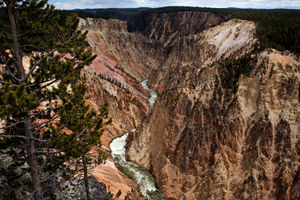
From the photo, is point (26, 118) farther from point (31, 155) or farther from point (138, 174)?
point (138, 174)

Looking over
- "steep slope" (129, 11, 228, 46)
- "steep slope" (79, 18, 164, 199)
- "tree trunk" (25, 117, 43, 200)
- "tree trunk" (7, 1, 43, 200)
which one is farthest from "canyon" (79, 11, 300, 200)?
"steep slope" (129, 11, 228, 46)

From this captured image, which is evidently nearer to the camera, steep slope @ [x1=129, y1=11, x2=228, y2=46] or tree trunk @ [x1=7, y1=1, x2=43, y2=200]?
tree trunk @ [x1=7, y1=1, x2=43, y2=200]

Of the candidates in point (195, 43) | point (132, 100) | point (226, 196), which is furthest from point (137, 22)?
point (226, 196)

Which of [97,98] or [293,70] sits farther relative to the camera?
[97,98]

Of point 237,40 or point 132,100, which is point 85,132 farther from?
point 132,100

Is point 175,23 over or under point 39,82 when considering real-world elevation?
over

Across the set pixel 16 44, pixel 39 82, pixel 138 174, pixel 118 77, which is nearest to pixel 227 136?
pixel 138 174

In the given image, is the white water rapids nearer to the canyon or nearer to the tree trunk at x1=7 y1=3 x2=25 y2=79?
the canyon

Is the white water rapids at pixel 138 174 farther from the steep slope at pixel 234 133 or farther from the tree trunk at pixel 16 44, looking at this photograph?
the tree trunk at pixel 16 44
